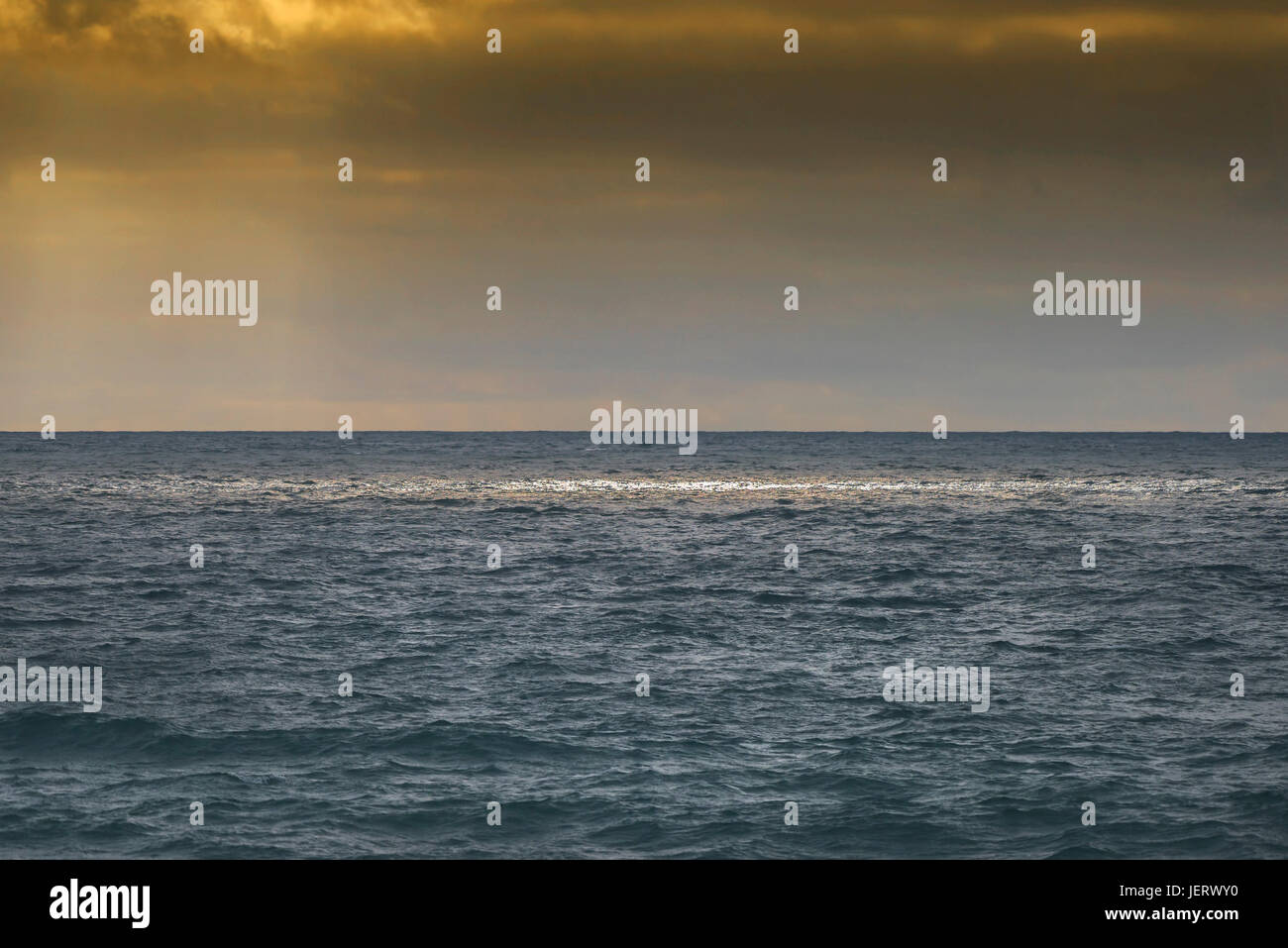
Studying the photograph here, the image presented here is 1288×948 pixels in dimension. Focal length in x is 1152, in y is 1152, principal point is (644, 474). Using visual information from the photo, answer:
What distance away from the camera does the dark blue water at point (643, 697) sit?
20.7 m

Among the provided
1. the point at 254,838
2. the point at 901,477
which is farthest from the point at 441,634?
the point at 901,477

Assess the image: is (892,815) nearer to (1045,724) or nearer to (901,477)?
(1045,724)

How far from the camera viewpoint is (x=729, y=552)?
62.4m

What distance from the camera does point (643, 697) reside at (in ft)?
96.5

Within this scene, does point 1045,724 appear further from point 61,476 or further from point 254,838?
point 61,476

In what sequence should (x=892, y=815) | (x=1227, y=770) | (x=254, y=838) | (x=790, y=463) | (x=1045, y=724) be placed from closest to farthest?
(x=254, y=838) < (x=892, y=815) < (x=1227, y=770) < (x=1045, y=724) < (x=790, y=463)

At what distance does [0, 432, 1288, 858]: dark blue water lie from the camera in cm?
2070

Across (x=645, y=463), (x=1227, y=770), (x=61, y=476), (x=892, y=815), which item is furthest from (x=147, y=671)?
(x=645, y=463)

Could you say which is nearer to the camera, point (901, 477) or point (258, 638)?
point (258, 638)

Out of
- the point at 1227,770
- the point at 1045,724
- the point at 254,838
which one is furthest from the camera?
the point at 1045,724

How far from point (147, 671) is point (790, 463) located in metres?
149

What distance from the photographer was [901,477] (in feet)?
456
